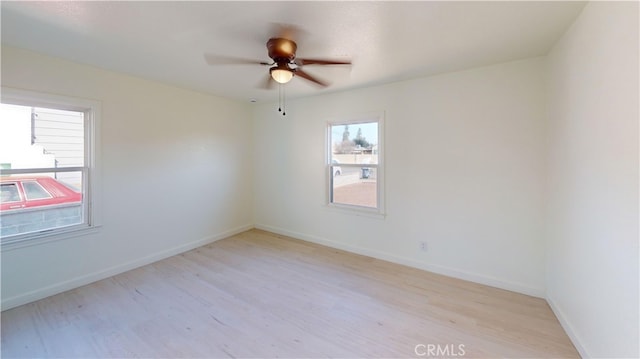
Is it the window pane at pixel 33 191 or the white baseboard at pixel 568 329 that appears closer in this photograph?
the white baseboard at pixel 568 329

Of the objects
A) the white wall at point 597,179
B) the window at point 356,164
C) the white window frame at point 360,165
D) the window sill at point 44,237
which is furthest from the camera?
the window at point 356,164

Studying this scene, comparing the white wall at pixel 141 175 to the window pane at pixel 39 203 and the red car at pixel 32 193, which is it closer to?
the window pane at pixel 39 203

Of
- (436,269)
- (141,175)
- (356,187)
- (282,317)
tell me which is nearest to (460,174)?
(436,269)

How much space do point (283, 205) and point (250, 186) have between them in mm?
875

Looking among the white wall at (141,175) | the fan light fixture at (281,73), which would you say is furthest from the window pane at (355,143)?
the white wall at (141,175)

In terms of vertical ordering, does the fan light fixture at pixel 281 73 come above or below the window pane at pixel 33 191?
above

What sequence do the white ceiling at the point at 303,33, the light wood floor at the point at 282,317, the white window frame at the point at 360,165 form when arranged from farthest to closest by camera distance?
the white window frame at the point at 360,165, the light wood floor at the point at 282,317, the white ceiling at the point at 303,33

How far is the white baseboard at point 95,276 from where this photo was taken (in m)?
2.46

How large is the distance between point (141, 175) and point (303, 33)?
2854 mm

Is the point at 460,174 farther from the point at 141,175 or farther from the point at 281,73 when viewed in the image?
the point at 141,175

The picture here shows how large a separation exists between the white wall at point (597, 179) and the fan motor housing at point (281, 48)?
2.07m

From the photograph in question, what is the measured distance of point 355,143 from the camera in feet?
12.8

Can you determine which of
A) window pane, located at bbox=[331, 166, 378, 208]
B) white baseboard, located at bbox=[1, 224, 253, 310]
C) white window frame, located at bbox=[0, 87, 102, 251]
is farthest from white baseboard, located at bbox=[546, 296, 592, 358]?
white window frame, located at bbox=[0, 87, 102, 251]

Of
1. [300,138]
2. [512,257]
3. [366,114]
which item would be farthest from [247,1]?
[512,257]
